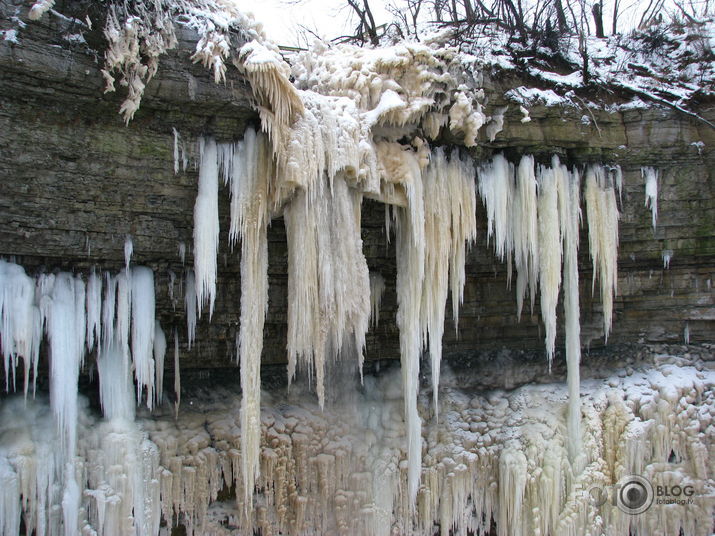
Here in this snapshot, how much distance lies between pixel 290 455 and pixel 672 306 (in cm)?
516

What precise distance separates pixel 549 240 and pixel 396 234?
5.48 ft

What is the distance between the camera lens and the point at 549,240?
681 centimetres

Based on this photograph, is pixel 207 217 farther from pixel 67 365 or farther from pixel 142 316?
pixel 67 365

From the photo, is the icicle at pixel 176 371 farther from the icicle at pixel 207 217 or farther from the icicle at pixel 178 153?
the icicle at pixel 178 153

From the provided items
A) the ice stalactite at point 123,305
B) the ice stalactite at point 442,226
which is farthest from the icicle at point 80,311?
the ice stalactite at point 442,226

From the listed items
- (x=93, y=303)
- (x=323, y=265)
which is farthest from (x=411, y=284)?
(x=93, y=303)

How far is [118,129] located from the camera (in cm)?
510

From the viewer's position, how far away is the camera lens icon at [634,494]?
24.6 ft

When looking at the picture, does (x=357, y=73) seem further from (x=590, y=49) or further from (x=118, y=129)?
(x=590, y=49)

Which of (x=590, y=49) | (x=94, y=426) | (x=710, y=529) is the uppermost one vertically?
(x=590, y=49)

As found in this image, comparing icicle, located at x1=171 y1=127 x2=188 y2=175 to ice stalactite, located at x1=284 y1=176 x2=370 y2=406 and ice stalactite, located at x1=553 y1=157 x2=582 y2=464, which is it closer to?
ice stalactite, located at x1=284 y1=176 x2=370 y2=406

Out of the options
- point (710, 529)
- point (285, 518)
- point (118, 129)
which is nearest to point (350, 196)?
point (118, 129)
